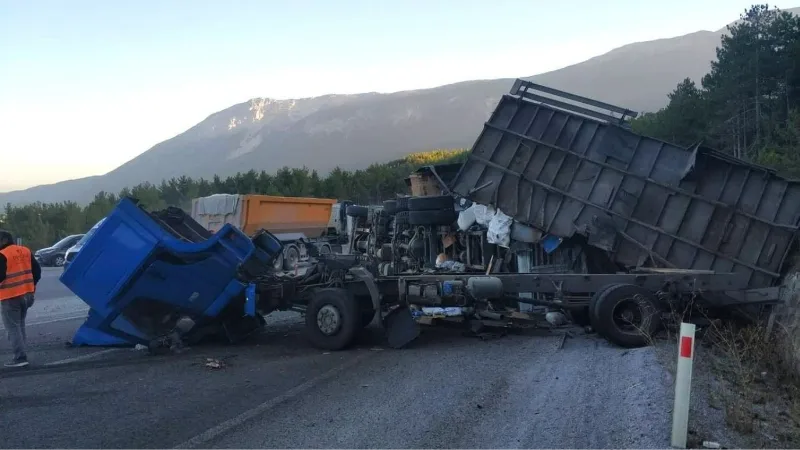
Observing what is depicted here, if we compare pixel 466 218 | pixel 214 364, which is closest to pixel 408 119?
pixel 466 218

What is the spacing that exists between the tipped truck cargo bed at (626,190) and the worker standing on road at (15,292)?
6450 millimetres

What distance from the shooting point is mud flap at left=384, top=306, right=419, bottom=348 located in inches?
330

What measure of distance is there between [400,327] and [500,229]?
3.01 metres

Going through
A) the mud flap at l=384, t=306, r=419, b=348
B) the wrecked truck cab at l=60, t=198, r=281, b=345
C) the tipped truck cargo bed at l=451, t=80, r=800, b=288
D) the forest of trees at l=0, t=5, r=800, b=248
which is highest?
the forest of trees at l=0, t=5, r=800, b=248

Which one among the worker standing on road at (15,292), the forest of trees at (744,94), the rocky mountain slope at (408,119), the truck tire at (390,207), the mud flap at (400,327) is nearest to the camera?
the worker standing on road at (15,292)

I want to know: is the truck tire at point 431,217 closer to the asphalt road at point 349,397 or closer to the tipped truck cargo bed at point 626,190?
the tipped truck cargo bed at point 626,190

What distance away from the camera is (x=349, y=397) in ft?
19.9

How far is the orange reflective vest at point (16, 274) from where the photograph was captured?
7.82m

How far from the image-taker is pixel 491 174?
11.0 metres

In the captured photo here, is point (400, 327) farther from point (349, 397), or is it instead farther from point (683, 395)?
point (683, 395)

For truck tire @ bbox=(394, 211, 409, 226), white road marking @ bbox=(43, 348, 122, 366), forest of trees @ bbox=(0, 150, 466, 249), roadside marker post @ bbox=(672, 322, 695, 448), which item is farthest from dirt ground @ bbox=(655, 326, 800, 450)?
forest of trees @ bbox=(0, 150, 466, 249)

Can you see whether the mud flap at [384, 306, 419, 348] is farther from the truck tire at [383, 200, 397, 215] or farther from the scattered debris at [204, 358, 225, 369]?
the truck tire at [383, 200, 397, 215]

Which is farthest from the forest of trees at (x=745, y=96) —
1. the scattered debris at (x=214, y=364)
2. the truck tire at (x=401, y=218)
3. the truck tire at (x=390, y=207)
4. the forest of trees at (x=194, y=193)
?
the forest of trees at (x=194, y=193)

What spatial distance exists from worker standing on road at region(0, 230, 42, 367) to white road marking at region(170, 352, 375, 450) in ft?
11.8
